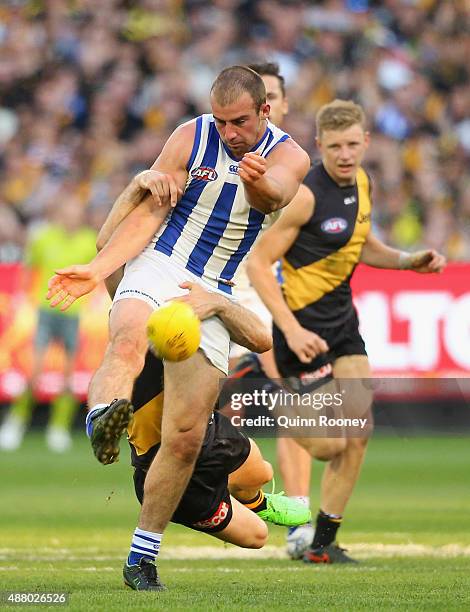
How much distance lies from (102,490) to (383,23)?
409 inches

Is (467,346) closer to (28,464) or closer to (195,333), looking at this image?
(28,464)

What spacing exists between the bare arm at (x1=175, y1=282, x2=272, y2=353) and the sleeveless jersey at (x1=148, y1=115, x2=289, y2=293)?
8.7 inches

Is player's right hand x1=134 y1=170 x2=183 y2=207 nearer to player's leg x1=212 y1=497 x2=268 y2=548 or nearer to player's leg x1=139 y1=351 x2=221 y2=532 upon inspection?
player's leg x1=139 y1=351 x2=221 y2=532

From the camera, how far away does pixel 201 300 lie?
21.1 feet

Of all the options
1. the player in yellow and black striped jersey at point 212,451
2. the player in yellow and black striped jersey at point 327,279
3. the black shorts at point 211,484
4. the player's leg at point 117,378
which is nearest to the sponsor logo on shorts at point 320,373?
the player in yellow and black striped jersey at point 327,279

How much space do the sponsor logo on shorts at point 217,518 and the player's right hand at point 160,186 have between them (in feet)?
5.13

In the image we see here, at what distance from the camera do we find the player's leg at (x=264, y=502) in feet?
23.4

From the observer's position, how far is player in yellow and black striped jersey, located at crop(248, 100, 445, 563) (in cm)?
838

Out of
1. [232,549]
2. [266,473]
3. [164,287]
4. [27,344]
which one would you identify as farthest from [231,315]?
[27,344]

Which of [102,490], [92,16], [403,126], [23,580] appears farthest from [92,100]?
[23,580]

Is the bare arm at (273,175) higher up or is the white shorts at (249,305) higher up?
the bare arm at (273,175)

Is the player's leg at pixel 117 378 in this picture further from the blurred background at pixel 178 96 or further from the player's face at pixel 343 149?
the blurred background at pixel 178 96

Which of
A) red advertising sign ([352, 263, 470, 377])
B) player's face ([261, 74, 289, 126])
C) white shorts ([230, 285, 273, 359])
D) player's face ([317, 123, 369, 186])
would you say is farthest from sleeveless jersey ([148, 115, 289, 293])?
red advertising sign ([352, 263, 470, 377])

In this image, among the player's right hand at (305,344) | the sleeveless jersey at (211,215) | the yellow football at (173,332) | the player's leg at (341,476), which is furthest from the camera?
the player's leg at (341,476)
